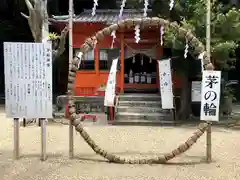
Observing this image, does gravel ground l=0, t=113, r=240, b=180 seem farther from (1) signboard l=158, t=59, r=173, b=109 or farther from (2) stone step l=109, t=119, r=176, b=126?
(1) signboard l=158, t=59, r=173, b=109

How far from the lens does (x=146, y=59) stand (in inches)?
708

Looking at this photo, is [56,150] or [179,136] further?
[179,136]

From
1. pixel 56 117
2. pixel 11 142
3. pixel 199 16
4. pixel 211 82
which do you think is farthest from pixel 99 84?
pixel 211 82

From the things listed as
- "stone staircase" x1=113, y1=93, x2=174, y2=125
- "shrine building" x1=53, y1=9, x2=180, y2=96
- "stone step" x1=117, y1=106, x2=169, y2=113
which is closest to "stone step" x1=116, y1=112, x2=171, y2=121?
"stone staircase" x1=113, y1=93, x2=174, y2=125

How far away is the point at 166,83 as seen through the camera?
45.2 ft

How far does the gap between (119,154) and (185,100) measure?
6.91 m

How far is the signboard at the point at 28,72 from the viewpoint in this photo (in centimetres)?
741

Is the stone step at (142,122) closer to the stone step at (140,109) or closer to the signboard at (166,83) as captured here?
the signboard at (166,83)

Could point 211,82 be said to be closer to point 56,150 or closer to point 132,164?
point 132,164

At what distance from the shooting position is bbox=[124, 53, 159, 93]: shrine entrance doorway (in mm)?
16875

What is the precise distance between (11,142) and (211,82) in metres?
5.20

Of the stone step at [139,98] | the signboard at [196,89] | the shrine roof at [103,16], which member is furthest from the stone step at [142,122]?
the shrine roof at [103,16]

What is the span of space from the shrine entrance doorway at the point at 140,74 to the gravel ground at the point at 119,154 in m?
5.12

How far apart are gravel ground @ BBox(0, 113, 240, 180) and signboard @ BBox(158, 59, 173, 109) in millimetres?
2039
